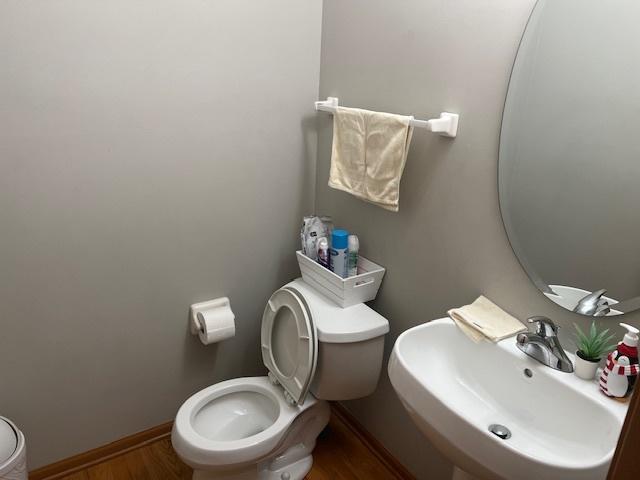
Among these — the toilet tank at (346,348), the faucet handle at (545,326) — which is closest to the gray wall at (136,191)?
the toilet tank at (346,348)

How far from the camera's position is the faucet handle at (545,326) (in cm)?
118

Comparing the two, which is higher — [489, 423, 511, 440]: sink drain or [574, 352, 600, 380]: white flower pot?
[574, 352, 600, 380]: white flower pot

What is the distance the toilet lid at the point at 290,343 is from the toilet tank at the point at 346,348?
3 centimetres

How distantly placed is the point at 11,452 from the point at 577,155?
182 cm

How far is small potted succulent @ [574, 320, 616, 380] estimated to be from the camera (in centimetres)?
111

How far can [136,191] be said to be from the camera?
1.64 metres

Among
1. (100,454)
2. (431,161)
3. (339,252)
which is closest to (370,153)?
(431,161)

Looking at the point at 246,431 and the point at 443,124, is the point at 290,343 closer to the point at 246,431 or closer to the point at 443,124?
the point at 246,431

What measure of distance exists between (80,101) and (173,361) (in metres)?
1.04

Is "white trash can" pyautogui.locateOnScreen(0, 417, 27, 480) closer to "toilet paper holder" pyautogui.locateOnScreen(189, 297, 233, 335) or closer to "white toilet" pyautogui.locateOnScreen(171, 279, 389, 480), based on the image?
"white toilet" pyautogui.locateOnScreen(171, 279, 389, 480)

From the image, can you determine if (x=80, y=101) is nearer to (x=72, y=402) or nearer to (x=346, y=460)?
(x=72, y=402)

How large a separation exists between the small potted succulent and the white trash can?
5.28ft

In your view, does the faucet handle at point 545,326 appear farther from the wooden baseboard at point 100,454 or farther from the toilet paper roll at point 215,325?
the wooden baseboard at point 100,454

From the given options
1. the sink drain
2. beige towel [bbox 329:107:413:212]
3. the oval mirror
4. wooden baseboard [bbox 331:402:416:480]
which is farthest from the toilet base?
the oval mirror
